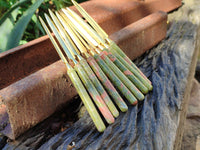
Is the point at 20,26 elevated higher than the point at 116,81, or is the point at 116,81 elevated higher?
the point at 20,26

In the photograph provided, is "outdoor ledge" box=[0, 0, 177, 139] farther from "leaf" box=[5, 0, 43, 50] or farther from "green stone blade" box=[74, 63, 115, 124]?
"leaf" box=[5, 0, 43, 50]

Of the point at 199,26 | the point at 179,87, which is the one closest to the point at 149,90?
the point at 179,87

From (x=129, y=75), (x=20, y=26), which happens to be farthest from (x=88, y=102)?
(x=20, y=26)

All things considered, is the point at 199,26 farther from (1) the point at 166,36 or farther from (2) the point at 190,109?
(2) the point at 190,109

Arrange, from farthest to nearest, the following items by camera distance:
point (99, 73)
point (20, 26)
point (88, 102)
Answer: point (20, 26)
point (99, 73)
point (88, 102)

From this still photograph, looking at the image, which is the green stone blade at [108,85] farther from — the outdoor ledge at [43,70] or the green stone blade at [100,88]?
the outdoor ledge at [43,70]

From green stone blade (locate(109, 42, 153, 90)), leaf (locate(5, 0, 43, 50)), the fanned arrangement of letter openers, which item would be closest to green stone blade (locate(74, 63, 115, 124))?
the fanned arrangement of letter openers

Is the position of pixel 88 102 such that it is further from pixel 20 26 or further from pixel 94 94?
pixel 20 26
